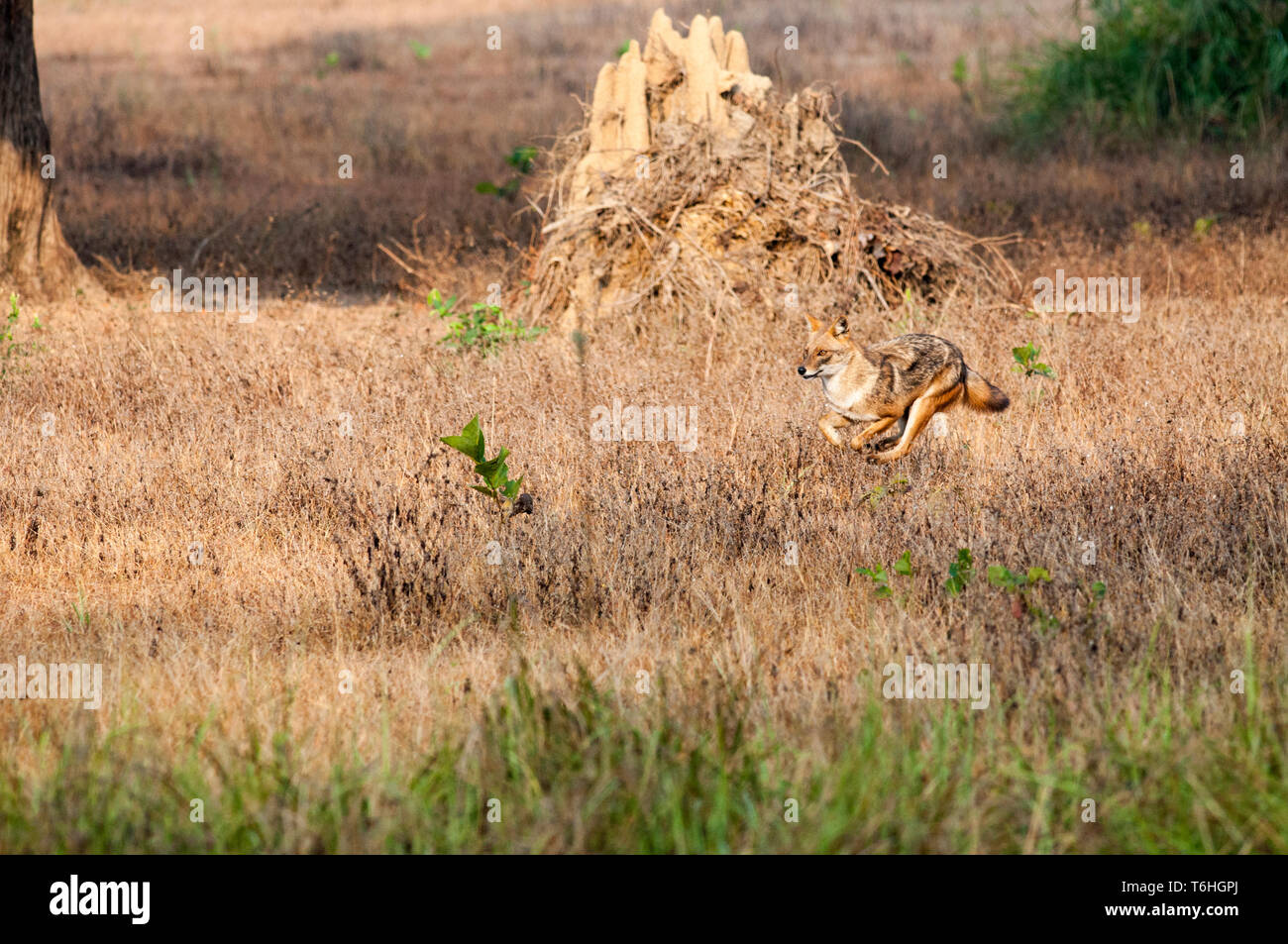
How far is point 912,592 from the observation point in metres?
4.39

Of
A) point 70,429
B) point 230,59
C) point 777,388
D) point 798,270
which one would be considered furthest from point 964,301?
point 230,59

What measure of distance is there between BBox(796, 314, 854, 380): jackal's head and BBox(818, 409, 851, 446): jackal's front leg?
0.78ft

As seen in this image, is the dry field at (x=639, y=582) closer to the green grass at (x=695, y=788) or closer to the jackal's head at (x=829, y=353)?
the green grass at (x=695, y=788)

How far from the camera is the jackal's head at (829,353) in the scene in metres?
6.43

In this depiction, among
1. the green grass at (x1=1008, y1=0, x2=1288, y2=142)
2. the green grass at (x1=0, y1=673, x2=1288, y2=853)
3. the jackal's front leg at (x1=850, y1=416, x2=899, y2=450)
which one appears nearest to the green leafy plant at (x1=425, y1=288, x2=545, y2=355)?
the jackal's front leg at (x1=850, y1=416, x2=899, y2=450)

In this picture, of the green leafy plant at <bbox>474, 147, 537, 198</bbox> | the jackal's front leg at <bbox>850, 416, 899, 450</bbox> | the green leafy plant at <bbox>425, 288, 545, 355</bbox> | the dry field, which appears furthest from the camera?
the green leafy plant at <bbox>474, 147, 537, 198</bbox>

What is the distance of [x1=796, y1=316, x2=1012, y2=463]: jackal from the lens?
6.37 m

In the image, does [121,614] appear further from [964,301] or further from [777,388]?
[964,301]

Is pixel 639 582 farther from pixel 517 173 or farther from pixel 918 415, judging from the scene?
pixel 517 173

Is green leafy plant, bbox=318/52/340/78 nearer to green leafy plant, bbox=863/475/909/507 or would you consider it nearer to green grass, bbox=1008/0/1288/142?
green grass, bbox=1008/0/1288/142

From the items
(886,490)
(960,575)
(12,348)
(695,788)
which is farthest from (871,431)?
(12,348)

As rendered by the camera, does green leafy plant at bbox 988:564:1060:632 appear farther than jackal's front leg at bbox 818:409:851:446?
No

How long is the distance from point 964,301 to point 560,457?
168 inches

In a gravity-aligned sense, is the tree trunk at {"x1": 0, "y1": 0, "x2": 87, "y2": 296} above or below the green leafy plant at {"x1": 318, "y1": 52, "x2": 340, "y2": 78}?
below
